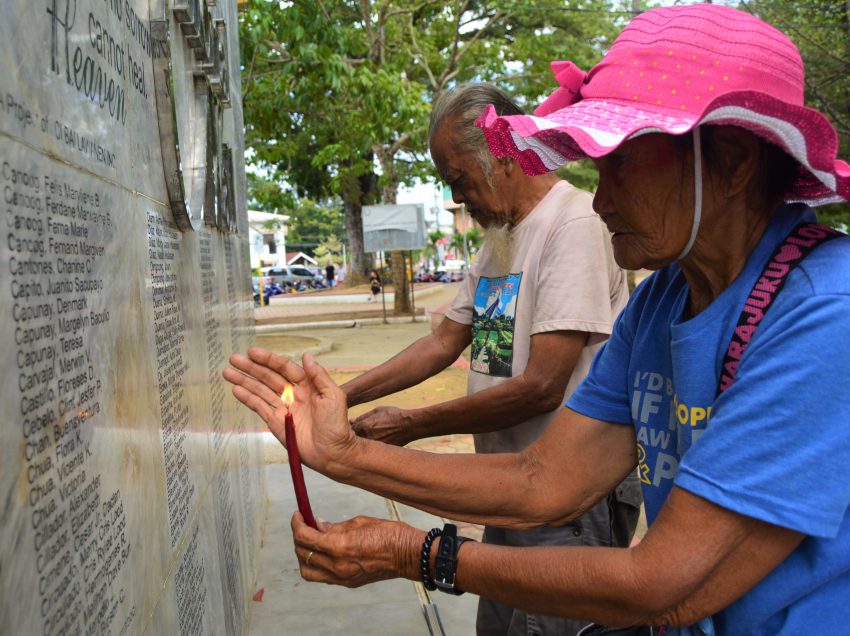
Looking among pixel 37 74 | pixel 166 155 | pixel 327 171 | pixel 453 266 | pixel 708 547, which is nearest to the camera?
pixel 37 74

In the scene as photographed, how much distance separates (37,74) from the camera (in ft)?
3.74

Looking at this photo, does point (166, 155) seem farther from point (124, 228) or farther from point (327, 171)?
point (327, 171)

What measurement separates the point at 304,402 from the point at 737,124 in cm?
107

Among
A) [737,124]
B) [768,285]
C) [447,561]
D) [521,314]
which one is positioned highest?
[737,124]

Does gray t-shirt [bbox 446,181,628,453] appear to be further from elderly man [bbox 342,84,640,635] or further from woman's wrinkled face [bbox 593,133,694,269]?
woman's wrinkled face [bbox 593,133,694,269]

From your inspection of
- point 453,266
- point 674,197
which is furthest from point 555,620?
point 453,266

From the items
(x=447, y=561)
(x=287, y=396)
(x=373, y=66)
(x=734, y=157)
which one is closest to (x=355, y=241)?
(x=373, y=66)

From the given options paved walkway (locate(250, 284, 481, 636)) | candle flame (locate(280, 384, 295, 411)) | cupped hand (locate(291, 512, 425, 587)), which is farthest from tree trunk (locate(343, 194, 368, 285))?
cupped hand (locate(291, 512, 425, 587))

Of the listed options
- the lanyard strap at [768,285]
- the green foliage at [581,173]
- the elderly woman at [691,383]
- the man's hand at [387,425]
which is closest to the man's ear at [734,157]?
the elderly woman at [691,383]

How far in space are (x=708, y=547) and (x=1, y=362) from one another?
109 centimetres

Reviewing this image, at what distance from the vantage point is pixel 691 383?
146 cm

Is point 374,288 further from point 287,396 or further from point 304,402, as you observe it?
point 287,396

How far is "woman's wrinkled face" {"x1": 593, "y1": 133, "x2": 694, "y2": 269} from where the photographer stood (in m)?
1.47

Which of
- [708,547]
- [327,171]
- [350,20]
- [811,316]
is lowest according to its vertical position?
[708,547]
